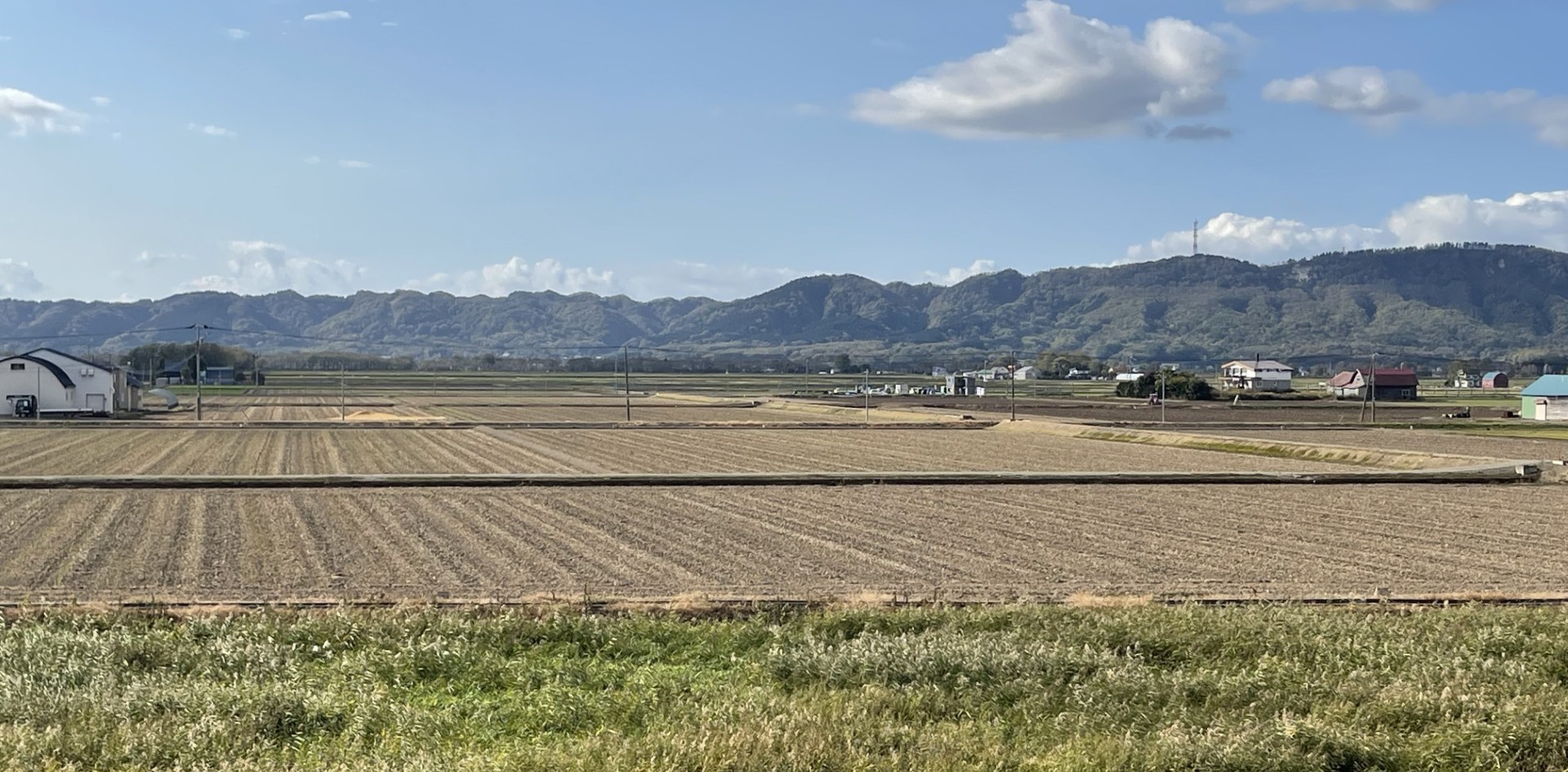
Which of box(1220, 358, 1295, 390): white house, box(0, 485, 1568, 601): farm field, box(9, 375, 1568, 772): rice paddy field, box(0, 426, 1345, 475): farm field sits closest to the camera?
box(9, 375, 1568, 772): rice paddy field

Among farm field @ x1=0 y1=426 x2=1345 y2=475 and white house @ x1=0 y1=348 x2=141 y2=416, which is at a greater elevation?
white house @ x1=0 y1=348 x2=141 y2=416

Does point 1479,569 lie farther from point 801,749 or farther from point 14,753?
point 14,753

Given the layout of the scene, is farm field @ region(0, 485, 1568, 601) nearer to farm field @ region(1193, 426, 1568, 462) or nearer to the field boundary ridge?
the field boundary ridge

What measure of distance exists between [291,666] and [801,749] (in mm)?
5538

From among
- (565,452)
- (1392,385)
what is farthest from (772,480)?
(1392,385)

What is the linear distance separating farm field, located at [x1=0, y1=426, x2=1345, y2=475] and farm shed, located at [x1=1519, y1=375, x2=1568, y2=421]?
123ft

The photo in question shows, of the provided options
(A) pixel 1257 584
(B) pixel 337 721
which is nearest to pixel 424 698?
(B) pixel 337 721

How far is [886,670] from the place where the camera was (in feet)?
39.7

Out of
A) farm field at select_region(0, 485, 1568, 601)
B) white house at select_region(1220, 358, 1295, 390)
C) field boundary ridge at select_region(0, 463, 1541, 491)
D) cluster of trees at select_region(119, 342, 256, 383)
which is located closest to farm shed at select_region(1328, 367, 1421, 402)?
white house at select_region(1220, 358, 1295, 390)

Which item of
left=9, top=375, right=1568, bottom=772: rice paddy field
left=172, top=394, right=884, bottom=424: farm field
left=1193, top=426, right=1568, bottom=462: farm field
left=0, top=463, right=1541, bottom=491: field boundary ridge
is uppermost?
left=9, top=375, right=1568, bottom=772: rice paddy field

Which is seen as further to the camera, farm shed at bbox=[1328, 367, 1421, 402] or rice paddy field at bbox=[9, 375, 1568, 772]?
farm shed at bbox=[1328, 367, 1421, 402]

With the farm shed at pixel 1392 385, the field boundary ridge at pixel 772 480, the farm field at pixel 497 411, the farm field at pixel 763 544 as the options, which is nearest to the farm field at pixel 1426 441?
the field boundary ridge at pixel 772 480

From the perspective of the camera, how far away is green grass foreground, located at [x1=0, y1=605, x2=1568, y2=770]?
31.2ft

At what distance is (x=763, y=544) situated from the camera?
24.8 m
